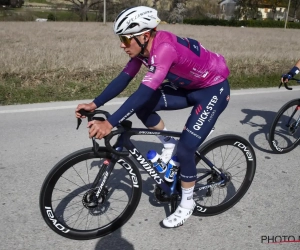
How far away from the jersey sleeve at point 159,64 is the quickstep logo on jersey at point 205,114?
1.86 feet

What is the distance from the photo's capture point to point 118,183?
3594mm

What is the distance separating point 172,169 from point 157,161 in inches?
6.4

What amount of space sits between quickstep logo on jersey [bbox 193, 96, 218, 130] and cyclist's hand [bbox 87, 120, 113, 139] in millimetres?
854

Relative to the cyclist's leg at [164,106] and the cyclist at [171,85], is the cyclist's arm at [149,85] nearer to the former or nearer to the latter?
the cyclist at [171,85]

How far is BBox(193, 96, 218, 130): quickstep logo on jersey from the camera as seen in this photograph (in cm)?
302

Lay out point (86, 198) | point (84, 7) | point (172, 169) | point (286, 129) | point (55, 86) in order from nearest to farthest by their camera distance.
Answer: point (86, 198)
point (172, 169)
point (286, 129)
point (55, 86)
point (84, 7)

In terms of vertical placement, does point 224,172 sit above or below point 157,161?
below

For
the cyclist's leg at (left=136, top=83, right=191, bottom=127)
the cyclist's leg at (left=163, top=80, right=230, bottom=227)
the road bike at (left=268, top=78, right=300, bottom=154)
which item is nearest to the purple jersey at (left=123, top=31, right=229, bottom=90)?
the cyclist's leg at (left=163, top=80, right=230, bottom=227)

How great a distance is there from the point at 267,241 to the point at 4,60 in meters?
8.22

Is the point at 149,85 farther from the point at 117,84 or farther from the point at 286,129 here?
the point at 286,129

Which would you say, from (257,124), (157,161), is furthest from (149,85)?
(257,124)

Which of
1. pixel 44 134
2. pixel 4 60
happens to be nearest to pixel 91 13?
pixel 4 60

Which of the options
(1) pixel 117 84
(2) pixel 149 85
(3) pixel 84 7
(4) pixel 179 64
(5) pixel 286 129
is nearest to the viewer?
(2) pixel 149 85

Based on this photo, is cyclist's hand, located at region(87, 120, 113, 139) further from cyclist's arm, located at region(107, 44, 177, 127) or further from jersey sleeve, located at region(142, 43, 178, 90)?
jersey sleeve, located at region(142, 43, 178, 90)
